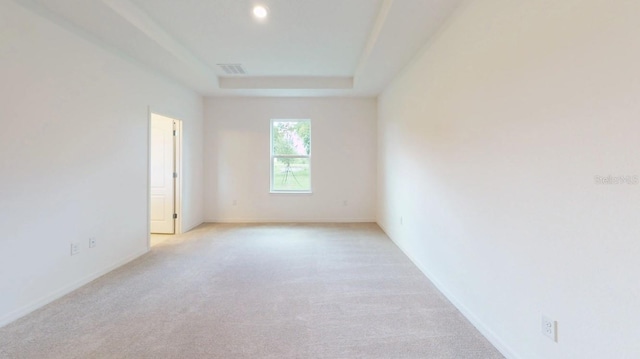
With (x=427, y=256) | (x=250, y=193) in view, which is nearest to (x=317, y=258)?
(x=427, y=256)

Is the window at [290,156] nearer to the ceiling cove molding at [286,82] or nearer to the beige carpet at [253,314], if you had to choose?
the ceiling cove molding at [286,82]

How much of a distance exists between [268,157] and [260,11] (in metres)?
3.20

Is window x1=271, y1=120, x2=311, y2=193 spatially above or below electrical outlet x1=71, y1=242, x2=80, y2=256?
above

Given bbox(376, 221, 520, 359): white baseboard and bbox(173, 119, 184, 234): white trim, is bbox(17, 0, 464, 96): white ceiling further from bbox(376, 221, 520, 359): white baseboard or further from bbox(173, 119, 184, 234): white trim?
bbox(376, 221, 520, 359): white baseboard

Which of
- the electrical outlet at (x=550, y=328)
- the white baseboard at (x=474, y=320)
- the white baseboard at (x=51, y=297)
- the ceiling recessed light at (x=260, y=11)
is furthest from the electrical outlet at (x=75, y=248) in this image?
the electrical outlet at (x=550, y=328)

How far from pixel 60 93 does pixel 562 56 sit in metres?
3.76

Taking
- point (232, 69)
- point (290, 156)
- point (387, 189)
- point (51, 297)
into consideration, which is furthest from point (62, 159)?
point (387, 189)

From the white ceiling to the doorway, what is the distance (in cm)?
88

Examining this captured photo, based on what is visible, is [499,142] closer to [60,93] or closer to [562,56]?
[562,56]

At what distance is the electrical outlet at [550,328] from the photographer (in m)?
1.39

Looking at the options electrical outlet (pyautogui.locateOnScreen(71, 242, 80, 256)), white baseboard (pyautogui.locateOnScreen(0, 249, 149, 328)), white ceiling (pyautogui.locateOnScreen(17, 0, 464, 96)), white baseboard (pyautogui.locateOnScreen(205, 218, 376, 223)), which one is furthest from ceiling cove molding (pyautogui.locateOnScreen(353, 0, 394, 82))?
white baseboard (pyautogui.locateOnScreen(0, 249, 149, 328))

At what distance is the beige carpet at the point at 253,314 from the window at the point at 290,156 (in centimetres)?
238

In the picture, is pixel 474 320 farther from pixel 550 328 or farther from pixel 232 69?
pixel 232 69

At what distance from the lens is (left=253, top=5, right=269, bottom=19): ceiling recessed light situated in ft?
8.84
